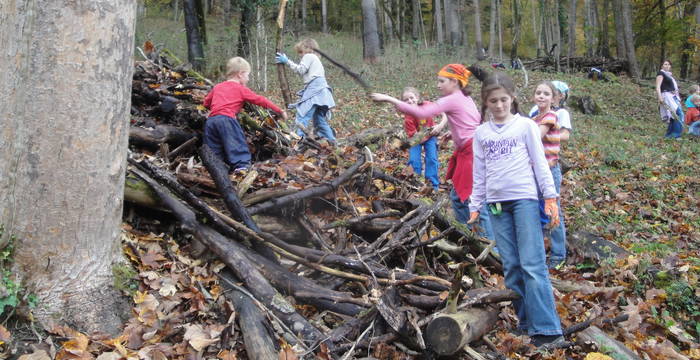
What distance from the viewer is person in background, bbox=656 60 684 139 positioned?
13141 mm

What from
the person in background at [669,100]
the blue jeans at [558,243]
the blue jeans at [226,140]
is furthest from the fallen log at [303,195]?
the person in background at [669,100]

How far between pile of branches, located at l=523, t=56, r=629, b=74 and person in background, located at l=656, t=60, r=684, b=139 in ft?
38.2

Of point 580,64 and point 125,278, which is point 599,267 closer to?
point 125,278

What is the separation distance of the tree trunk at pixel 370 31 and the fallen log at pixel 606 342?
677 inches

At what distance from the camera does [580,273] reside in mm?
5391

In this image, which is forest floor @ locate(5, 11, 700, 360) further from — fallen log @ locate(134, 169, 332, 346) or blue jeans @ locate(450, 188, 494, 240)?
blue jeans @ locate(450, 188, 494, 240)

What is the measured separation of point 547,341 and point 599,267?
2.16 m

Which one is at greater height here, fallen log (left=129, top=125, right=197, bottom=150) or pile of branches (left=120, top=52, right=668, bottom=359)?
fallen log (left=129, top=125, right=197, bottom=150)

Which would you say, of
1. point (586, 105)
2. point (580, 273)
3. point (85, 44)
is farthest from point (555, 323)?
point (586, 105)

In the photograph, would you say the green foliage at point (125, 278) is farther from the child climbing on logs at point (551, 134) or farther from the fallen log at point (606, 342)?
the child climbing on logs at point (551, 134)

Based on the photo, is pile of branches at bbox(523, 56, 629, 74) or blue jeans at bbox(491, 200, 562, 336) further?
pile of branches at bbox(523, 56, 629, 74)

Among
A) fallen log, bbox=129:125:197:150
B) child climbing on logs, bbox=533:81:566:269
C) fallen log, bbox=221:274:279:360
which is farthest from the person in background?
fallen log, bbox=221:274:279:360

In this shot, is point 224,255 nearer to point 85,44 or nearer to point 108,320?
point 108,320

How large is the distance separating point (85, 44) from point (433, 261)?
2898mm
